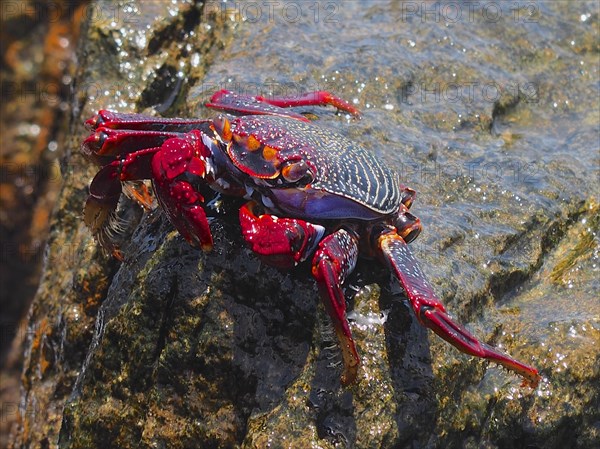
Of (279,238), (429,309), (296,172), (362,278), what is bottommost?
(362,278)

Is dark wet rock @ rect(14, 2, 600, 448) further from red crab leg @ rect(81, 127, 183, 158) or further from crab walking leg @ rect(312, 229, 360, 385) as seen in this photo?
red crab leg @ rect(81, 127, 183, 158)

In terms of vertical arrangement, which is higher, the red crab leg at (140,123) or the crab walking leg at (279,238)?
the red crab leg at (140,123)

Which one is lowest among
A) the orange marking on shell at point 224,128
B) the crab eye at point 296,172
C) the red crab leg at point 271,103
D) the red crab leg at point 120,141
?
the red crab leg at point 271,103

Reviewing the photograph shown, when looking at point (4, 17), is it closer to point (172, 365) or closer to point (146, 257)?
point (146, 257)

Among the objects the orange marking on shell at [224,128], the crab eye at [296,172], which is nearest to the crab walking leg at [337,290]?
the crab eye at [296,172]

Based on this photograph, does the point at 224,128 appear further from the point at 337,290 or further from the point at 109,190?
the point at 337,290

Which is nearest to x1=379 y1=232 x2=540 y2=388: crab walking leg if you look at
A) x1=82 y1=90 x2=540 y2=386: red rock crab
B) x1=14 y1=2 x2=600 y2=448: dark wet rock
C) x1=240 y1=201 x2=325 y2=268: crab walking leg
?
x1=82 y1=90 x2=540 y2=386: red rock crab

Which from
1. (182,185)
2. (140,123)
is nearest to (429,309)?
(182,185)

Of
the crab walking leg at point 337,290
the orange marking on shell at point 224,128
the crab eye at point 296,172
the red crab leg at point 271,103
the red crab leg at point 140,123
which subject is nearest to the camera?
the crab walking leg at point 337,290

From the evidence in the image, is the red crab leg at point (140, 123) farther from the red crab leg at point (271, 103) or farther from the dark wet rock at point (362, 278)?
the red crab leg at point (271, 103)
